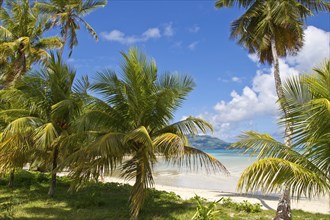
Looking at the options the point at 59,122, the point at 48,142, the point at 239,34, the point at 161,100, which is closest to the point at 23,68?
the point at 59,122

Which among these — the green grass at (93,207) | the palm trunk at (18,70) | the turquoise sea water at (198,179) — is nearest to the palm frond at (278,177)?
the green grass at (93,207)

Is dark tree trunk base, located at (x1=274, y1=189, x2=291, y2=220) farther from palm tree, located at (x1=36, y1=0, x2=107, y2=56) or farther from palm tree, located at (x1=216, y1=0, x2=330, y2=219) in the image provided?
palm tree, located at (x1=36, y1=0, x2=107, y2=56)

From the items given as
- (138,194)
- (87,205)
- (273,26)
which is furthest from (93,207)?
(273,26)

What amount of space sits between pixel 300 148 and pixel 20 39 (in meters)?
12.6

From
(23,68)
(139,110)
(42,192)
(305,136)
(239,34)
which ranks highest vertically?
(239,34)

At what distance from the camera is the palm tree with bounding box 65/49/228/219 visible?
8.01 metres

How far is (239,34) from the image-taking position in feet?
40.3

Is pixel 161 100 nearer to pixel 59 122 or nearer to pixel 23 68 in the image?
pixel 59 122

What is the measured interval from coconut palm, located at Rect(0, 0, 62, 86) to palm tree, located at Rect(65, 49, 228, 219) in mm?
5485

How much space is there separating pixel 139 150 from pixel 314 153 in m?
4.74

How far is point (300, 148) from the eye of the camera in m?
5.14

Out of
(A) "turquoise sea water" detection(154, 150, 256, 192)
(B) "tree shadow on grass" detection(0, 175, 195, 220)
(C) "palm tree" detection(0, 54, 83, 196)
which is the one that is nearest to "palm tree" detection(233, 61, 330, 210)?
(B) "tree shadow on grass" detection(0, 175, 195, 220)

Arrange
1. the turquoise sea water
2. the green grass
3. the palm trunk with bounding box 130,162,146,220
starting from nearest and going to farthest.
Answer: the palm trunk with bounding box 130,162,146,220, the green grass, the turquoise sea water

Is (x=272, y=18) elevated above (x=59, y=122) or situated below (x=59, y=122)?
above
